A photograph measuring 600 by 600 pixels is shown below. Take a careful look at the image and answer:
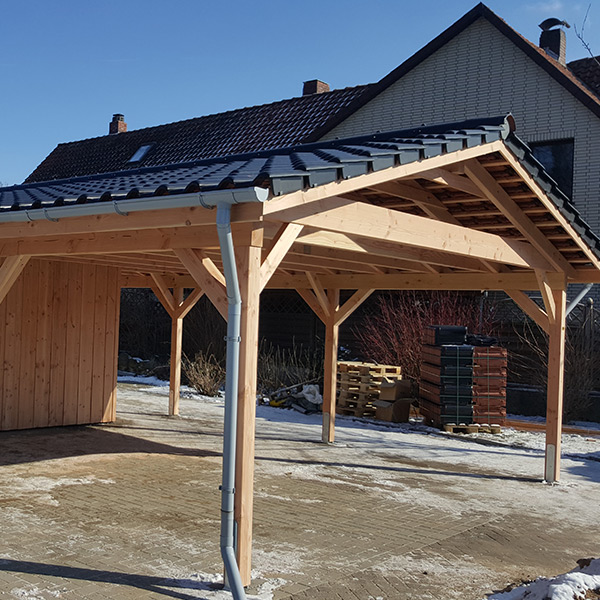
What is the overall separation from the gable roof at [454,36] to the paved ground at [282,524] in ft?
30.4

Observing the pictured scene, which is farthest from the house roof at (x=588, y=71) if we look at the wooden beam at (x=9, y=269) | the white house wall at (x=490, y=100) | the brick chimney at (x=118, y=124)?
the brick chimney at (x=118, y=124)

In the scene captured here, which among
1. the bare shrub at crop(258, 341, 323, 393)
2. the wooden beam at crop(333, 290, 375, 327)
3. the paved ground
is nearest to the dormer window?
the bare shrub at crop(258, 341, 323, 393)

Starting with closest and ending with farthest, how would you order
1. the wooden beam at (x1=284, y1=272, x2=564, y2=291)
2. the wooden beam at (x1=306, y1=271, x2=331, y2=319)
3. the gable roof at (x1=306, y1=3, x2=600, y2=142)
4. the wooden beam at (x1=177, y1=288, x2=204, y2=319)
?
the wooden beam at (x1=284, y1=272, x2=564, y2=291) < the wooden beam at (x1=306, y1=271, x2=331, y2=319) < the wooden beam at (x1=177, y1=288, x2=204, y2=319) < the gable roof at (x1=306, y1=3, x2=600, y2=142)

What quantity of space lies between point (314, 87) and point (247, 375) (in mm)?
19683

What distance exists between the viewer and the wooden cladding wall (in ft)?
34.4

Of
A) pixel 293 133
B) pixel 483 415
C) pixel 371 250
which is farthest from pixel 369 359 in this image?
pixel 371 250

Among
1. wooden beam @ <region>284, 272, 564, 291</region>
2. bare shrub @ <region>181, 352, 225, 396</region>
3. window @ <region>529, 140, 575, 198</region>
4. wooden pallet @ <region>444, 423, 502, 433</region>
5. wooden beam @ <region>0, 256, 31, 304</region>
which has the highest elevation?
window @ <region>529, 140, 575, 198</region>

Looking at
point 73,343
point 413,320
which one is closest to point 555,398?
point 413,320

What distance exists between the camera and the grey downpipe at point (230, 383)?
479 centimetres

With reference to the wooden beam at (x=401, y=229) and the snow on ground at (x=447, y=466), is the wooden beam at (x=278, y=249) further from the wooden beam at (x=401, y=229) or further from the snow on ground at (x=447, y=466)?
the snow on ground at (x=447, y=466)

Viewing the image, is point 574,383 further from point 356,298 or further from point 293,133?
point 293,133

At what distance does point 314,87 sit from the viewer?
2339 cm

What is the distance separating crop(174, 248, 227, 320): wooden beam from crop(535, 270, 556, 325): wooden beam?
15.7ft

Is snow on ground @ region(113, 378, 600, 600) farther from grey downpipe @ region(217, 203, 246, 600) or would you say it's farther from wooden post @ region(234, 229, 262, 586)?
wooden post @ region(234, 229, 262, 586)
